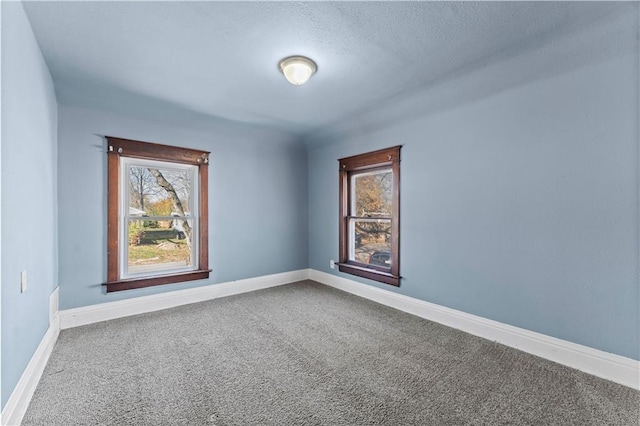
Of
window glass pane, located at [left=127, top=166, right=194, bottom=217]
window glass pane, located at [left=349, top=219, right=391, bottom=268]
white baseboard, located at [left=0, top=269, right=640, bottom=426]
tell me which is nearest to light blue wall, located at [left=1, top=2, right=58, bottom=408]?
white baseboard, located at [left=0, top=269, right=640, bottom=426]

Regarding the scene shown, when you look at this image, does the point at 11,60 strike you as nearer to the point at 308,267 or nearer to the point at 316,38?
the point at 316,38

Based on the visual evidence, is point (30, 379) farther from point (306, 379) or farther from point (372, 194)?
point (372, 194)

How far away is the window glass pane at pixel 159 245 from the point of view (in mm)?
3469

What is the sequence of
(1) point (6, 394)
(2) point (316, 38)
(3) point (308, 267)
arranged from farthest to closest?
1. (3) point (308, 267)
2. (2) point (316, 38)
3. (1) point (6, 394)

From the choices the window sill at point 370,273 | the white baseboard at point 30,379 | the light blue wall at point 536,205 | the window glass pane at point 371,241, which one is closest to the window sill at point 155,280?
the white baseboard at point 30,379

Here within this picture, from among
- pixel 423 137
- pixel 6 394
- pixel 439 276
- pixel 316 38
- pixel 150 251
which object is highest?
pixel 316 38

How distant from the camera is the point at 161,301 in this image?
346 cm

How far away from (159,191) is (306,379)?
2916mm

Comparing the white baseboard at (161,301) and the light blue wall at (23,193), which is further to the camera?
the white baseboard at (161,301)

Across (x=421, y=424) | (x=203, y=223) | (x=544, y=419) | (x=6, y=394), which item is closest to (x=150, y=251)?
(x=203, y=223)

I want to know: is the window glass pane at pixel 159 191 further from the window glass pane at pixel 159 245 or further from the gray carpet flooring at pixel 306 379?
the gray carpet flooring at pixel 306 379

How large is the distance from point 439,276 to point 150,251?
3.44 m

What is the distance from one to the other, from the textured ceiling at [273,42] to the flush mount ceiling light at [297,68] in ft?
0.19

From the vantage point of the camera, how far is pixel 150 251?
141 inches
